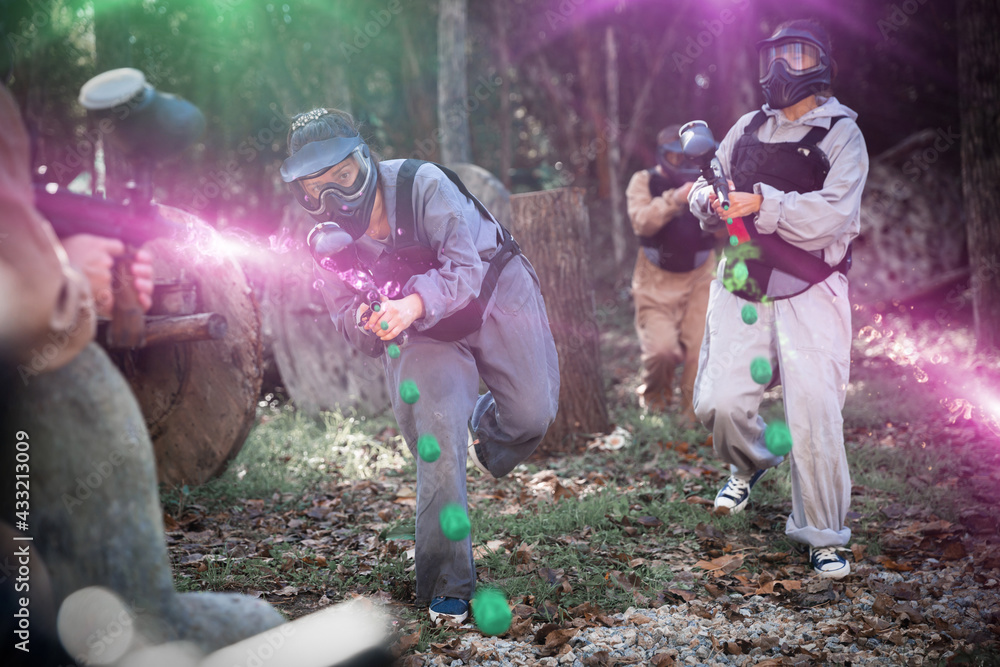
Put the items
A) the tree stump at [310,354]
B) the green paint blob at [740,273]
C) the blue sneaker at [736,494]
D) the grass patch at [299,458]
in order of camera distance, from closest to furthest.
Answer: the green paint blob at [740,273]
the blue sneaker at [736,494]
the grass patch at [299,458]
the tree stump at [310,354]

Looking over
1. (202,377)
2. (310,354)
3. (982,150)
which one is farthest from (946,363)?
(202,377)

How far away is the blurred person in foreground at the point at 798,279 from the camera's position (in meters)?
4.06

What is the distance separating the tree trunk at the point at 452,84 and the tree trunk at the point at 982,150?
600cm

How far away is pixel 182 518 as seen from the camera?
4922mm

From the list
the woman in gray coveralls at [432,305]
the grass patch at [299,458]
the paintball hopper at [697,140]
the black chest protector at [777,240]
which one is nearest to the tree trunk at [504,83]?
the grass patch at [299,458]

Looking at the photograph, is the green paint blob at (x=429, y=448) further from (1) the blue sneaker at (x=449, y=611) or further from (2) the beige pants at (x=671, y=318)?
(2) the beige pants at (x=671, y=318)

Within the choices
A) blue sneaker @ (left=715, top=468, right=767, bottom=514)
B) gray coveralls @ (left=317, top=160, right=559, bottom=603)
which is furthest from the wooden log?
blue sneaker @ (left=715, top=468, right=767, bottom=514)

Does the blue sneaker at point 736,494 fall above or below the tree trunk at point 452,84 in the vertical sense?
below

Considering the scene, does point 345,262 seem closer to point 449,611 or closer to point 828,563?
point 449,611

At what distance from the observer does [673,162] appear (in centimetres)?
703

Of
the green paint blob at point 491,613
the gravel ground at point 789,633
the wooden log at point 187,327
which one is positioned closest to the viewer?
the gravel ground at point 789,633

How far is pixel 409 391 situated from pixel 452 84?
27.4 ft

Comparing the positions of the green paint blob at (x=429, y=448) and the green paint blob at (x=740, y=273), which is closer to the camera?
the green paint blob at (x=429, y=448)

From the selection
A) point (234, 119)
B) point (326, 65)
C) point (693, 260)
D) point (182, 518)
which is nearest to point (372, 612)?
point (182, 518)
